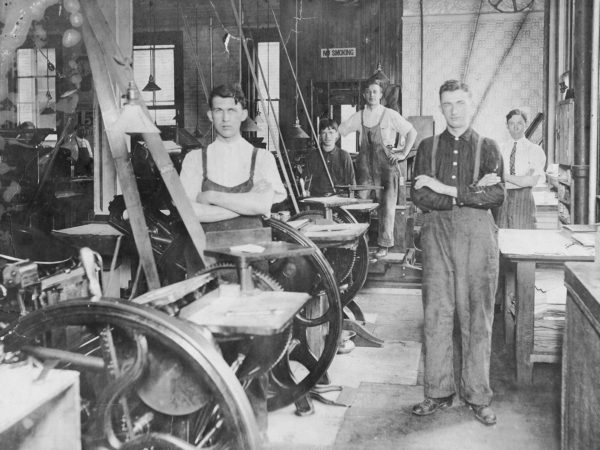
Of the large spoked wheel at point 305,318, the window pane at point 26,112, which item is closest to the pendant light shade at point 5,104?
the window pane at point 26,112

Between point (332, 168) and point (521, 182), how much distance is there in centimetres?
220

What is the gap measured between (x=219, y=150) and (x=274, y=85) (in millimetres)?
10045

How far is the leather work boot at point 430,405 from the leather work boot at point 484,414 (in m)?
0.14

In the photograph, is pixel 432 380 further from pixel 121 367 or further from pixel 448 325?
pixel 121 367

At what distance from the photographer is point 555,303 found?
13.4 feet

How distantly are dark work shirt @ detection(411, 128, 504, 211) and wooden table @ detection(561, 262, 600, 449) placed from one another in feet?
3.25

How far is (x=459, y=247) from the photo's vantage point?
134 inches

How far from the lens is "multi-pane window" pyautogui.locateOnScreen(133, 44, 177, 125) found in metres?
13.5

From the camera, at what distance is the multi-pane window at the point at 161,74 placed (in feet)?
44.4

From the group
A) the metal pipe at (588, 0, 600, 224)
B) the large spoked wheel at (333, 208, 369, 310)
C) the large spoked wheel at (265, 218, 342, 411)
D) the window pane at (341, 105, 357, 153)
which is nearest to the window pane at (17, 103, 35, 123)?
the window pane at (341, 105, 357, 153)

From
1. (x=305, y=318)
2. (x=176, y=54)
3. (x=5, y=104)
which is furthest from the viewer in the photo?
(x=176, y=54)

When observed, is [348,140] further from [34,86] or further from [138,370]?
[138,370]

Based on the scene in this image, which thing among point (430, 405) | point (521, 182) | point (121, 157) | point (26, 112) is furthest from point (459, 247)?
point (26, 112)

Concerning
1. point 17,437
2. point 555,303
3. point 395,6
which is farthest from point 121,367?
point 395,6
